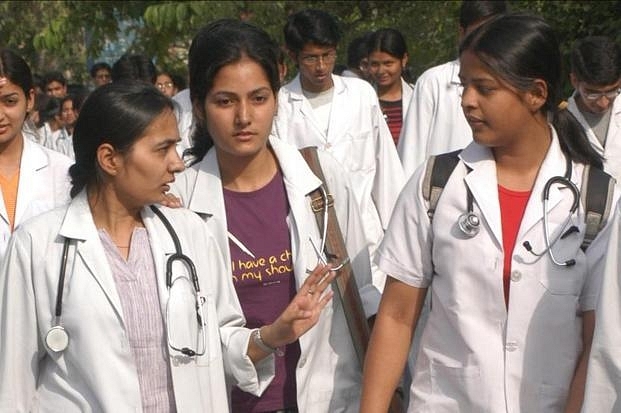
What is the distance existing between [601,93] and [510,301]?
3.54 metres

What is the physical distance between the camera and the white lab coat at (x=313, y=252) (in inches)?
175

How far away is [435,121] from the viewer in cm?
816

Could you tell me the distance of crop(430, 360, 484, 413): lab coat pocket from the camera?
3918 millimetres

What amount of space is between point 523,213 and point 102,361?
1356 mm

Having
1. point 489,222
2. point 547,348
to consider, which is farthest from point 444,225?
point 547,348

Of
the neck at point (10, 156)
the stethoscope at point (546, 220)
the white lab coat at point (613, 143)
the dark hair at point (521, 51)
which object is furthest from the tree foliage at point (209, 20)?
the stethoscope at point (546, 220)

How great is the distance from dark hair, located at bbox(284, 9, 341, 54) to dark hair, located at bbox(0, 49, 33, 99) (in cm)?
259

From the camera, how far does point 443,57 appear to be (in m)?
15.4

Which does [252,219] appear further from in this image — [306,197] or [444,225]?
[444,225]

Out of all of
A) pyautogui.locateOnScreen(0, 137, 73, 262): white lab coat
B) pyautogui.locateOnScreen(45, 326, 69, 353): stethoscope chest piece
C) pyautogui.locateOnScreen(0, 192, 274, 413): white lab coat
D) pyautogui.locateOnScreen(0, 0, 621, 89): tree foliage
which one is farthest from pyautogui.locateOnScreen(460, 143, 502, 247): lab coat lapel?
pyautogui.locateOnScreen(0, 0, 621, 89): tree foliage

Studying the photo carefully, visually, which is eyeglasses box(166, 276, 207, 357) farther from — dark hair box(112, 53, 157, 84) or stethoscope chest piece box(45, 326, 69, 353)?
dark hair box(112, 53, 157, 84)

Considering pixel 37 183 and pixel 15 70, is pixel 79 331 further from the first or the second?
pixel 15 70

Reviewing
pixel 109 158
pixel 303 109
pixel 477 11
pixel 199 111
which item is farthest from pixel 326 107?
pixel 109 158

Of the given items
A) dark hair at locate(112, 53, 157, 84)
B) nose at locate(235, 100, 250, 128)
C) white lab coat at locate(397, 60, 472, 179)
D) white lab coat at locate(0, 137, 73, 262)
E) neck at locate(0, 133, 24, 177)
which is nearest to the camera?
nose at locate(235, 100, 250, 128)
